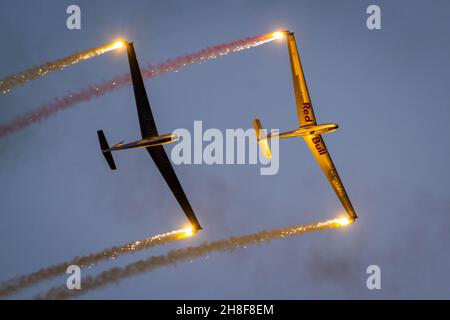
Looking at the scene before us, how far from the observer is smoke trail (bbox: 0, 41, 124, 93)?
255 ft

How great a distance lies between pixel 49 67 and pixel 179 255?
647 inches

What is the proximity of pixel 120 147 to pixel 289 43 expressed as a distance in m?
15.3

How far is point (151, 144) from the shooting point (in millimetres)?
82500

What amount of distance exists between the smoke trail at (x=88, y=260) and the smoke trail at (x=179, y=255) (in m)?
0.98

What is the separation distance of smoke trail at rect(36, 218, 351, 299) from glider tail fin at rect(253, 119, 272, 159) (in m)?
6.12

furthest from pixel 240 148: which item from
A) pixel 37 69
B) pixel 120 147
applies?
pixel 37 69

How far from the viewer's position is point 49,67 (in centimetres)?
8019

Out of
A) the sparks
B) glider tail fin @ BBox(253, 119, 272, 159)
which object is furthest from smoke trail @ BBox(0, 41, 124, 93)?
the sparks

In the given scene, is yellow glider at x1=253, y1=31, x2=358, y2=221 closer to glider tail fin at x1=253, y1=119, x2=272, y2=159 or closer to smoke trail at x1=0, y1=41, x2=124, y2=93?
glider tail fin at x1=253, y1=119, x2=272, y2=159

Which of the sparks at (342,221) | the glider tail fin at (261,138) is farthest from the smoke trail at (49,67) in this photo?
the sparks at (342,221)

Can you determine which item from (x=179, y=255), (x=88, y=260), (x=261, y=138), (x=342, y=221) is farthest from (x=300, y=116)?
(x=88, y=260)

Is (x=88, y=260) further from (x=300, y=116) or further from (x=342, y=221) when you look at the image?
(x=342, y=221)

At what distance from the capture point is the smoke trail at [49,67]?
255 ft
